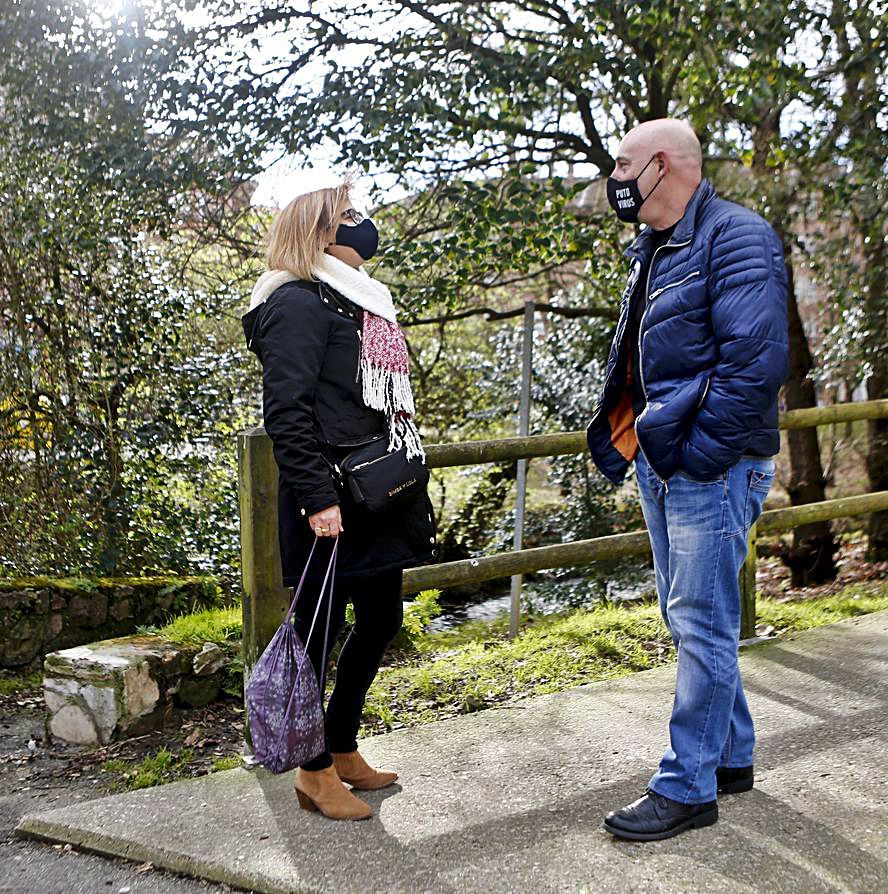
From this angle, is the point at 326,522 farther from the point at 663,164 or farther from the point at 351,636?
the point at 663,164

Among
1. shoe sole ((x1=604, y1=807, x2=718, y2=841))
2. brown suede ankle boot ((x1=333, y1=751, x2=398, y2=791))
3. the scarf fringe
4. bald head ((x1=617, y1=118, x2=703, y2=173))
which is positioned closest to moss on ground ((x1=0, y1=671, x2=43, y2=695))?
brown suede ankle boot ((x1=333, y1=751, x2=398, y2=791))

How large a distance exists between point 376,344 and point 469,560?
157cm

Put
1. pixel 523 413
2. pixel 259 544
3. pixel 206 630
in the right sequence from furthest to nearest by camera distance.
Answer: pixel 523 413 → pixel 206 630 → pixel 259 544

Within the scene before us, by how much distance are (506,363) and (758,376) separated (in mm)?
7561

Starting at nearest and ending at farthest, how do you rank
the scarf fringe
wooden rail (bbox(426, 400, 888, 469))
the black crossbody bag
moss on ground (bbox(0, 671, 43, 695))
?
the black crossbody bag → the scarf fringe → wooden rail (bbox(426, 400, 888, 469)) → moss on ground (bbox(0, 671, 43, 695))

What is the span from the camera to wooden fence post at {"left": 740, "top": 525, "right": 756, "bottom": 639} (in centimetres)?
504

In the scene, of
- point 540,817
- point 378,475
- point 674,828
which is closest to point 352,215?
point 378,475

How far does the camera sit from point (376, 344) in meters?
3.27

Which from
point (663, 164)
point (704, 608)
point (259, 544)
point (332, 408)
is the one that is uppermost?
point (663, 164)

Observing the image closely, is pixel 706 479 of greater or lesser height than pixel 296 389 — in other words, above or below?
below

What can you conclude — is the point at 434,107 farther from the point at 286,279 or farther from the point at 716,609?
the point at 716,609

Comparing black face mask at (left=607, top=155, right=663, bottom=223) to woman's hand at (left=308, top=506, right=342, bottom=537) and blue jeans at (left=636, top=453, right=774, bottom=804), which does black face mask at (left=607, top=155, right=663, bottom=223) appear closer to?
blue jeans at (left=636, top=453, right=774, bottom=804)

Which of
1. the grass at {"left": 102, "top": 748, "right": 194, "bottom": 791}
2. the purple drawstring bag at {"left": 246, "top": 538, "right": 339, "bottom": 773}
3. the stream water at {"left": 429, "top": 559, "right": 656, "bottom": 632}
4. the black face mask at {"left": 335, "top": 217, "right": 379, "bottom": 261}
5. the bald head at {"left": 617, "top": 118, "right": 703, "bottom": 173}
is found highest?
the bald head at {"left": 617, "top": 118, "right": 703, "bottom": 173}

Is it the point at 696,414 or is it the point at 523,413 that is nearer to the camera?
the point at 696,414
